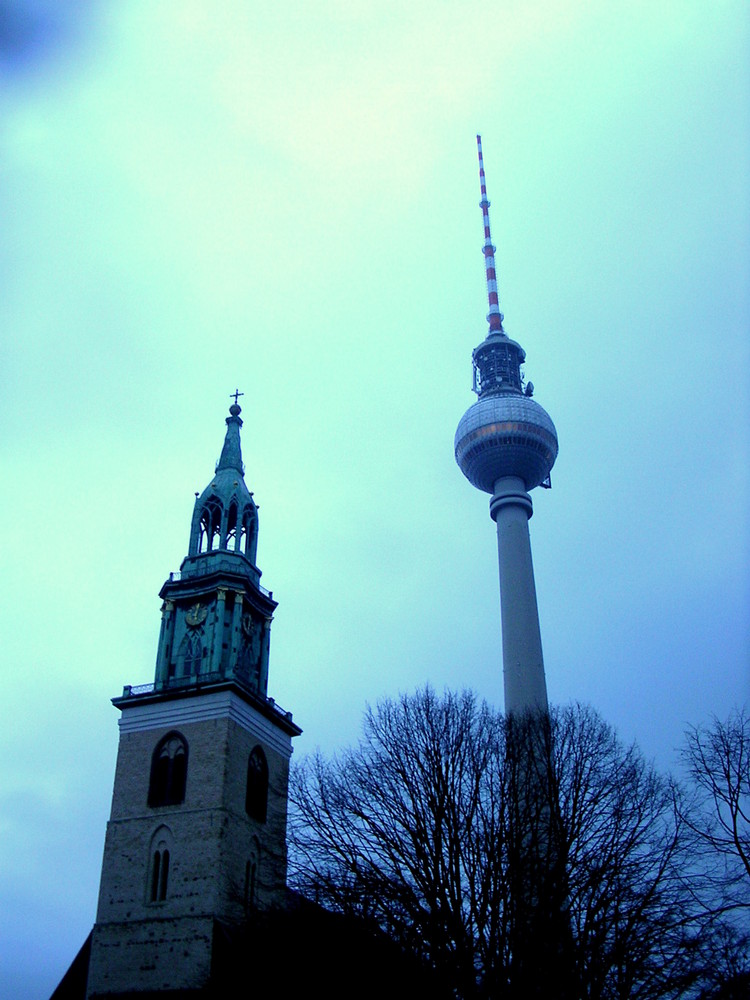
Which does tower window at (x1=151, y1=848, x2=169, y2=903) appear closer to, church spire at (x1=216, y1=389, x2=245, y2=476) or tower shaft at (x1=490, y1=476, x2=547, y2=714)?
church spire at (x1=216, y1=389, x2=245, y2=476)

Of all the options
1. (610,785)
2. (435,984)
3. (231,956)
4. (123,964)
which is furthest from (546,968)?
(123,964)

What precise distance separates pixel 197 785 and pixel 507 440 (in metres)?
53.0

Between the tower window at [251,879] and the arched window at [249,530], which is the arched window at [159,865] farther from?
the arched window at [249,530]

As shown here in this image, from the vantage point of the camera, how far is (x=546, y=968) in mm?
23719

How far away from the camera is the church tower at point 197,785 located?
4069cm

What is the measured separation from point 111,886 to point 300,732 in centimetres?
1144

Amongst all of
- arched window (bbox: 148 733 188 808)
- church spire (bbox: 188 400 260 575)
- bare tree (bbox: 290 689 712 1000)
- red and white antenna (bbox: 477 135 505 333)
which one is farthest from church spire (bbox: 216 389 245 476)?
red and white antenna (bbox: 477 135 505 333)

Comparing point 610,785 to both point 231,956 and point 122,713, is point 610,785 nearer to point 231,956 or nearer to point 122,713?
point 231,956

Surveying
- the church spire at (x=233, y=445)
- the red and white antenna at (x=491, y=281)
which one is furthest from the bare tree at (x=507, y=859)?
the red and white antenna at (x=491, y=281)

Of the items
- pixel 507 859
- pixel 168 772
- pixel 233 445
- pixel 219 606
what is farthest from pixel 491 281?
pixel 507 859

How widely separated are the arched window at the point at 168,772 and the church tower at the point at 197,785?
0.19ft

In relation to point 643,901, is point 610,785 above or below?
above

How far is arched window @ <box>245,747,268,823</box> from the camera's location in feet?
150

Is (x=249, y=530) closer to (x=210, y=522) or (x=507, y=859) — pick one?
(x=210, y=522)
